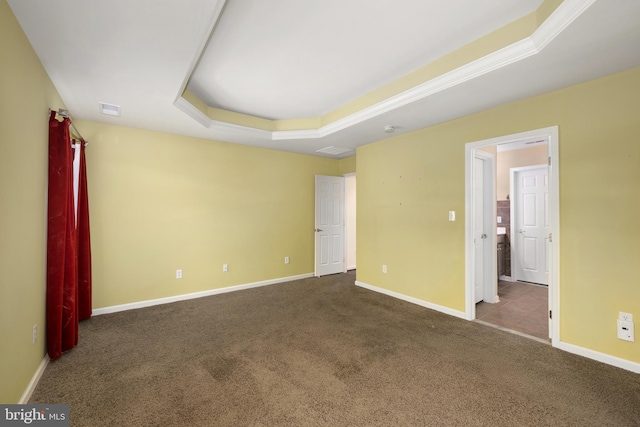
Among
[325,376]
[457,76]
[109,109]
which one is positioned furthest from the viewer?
[109,109]

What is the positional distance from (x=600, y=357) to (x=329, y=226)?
396 centimetres

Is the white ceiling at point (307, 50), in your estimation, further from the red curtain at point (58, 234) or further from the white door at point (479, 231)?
the white door at point (479, 231)

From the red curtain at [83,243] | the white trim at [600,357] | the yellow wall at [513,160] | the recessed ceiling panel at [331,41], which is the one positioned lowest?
the white trim at [600,357]

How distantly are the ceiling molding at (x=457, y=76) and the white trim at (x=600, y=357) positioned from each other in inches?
99.8

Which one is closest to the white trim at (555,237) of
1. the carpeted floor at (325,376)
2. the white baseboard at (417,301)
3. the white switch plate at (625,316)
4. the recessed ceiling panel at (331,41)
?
the carpeted floor at (325,376)

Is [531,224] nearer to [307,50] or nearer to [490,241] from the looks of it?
[490,241]

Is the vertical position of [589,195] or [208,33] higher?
[208,33]

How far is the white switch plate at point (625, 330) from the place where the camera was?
2188mm

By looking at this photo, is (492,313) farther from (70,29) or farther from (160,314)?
(70,29)

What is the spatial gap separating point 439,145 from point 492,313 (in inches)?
88.6

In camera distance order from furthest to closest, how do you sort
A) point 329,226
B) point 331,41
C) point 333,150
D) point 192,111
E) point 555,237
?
point 329,226 < point 333,150 < point 192,111 < point 555,237 < point 331,41

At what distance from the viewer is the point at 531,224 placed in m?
4.98

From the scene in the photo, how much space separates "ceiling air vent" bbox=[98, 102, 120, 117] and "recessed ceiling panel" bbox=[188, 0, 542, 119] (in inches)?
33.7

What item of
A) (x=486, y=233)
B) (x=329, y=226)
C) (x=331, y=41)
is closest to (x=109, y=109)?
(x=331, y=41)
